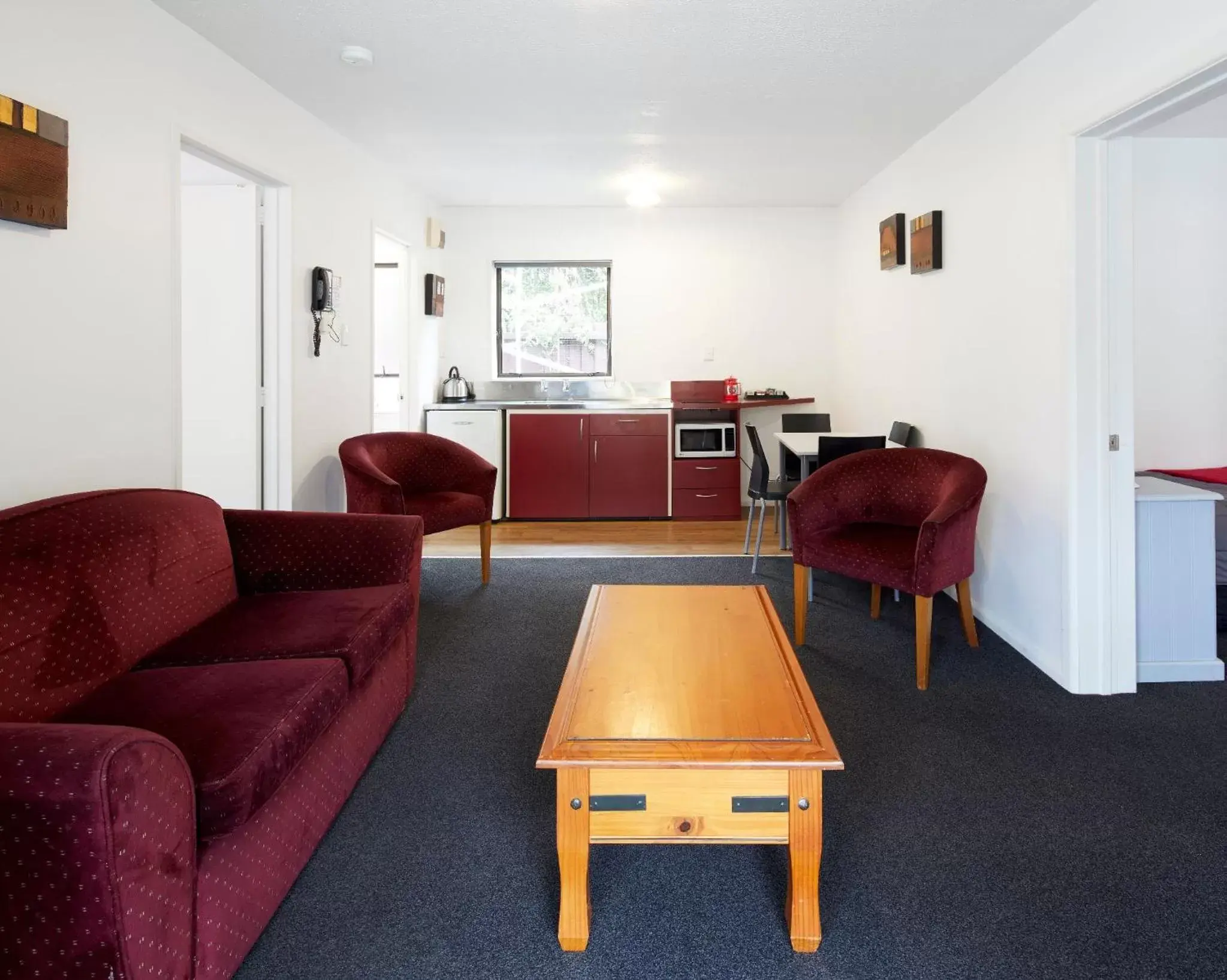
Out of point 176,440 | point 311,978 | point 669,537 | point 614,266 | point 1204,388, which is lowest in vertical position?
point 311,978

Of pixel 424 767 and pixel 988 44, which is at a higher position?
pixel 988 44

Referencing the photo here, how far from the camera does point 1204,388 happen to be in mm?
4844

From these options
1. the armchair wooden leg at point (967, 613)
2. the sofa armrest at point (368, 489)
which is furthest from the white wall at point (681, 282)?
the armchair wooden leg at point (967, 613)

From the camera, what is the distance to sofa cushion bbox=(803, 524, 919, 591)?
118 inches

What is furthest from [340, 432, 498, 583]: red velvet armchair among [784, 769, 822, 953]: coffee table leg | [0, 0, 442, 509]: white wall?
[784, 769, 822, 953]: coffee table leg

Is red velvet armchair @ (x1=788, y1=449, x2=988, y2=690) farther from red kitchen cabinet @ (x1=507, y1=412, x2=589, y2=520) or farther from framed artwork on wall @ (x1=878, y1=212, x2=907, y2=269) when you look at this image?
red kitchen cabinet @ (x1=507, y1=412, x2=589, y2=520)

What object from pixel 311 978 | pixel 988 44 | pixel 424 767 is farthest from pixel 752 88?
pixel 311 978

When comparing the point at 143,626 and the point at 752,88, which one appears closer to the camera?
the point at 143,626

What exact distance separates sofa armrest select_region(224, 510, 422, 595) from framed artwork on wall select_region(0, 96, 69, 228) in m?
0.99

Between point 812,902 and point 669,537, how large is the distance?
407cm

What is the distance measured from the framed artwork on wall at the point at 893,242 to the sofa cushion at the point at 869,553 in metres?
1.94

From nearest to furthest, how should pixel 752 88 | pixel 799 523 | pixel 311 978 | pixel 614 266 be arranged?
1. pixel 311 978
2. pixel 799 523
3. pixel 752 88
4. pixel 614 266

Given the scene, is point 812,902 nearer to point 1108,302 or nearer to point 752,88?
point 1108,302

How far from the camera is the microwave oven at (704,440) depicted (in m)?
6.21
